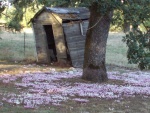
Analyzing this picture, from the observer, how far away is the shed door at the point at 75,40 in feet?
66.4

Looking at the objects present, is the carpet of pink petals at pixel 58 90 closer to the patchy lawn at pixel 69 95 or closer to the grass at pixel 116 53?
the patchy lawn at pixel 69 95

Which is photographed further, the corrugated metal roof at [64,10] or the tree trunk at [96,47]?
the corrugated metal roof at [64,10]

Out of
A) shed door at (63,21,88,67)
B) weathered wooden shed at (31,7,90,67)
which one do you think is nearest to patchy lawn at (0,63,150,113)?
shed door at (63,21,88,67)

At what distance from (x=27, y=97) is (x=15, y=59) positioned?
1386 cm

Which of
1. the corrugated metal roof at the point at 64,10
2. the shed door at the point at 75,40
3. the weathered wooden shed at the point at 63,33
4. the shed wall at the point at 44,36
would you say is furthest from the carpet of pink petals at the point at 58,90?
the corrugated metal roof at the point at 64,10

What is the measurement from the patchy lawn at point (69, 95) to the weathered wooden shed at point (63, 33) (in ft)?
18.6

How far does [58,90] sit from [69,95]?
2.17ft

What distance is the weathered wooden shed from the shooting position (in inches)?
800

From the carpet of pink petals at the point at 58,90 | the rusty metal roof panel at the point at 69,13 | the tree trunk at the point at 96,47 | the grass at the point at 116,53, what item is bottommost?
the grass at the point at 116,53

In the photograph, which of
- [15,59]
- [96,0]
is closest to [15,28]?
[15,59]

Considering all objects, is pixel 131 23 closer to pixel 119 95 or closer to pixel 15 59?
pixel 119 95

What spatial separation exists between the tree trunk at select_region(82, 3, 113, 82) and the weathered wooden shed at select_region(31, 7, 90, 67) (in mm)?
6056

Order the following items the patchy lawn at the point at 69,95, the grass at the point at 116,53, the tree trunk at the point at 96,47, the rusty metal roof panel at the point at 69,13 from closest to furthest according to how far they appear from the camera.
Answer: the patchy lawn at the point at 69,95 < the tree trunk at the point at 96,47 < the rusty metal roof panel at the point at 69,13 < the grass at the point at 116,53

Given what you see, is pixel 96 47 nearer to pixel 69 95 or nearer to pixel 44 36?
pixel 69 95
